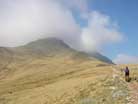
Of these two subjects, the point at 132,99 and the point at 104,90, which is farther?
the point at 104,90

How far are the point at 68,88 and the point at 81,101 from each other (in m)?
9.94

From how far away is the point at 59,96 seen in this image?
55.8m

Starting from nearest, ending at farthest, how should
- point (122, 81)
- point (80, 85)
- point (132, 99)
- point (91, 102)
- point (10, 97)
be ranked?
point (132, 99) < point (91, 102) < point (122, 81) < point (80, 85) < point (10, 97)

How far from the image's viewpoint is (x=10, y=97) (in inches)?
2717

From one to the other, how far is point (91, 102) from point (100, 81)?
947cm

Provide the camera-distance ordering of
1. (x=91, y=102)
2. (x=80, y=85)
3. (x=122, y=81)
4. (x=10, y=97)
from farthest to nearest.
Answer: (x=10, y=97), (x=80, y=85), (x=122, y=81), (x=91, y=102)

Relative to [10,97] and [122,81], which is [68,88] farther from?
[10,97]

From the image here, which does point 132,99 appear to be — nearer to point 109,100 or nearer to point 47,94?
point 109,100

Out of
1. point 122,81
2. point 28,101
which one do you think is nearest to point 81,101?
point 122,81

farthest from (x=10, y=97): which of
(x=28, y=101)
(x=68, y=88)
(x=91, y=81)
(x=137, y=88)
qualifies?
(x=137, y=88)

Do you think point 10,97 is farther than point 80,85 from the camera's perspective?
Yes

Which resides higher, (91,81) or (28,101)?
(91,81)

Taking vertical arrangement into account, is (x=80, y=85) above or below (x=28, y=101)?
above

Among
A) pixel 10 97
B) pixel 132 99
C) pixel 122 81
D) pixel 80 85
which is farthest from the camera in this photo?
pixel 10 97
